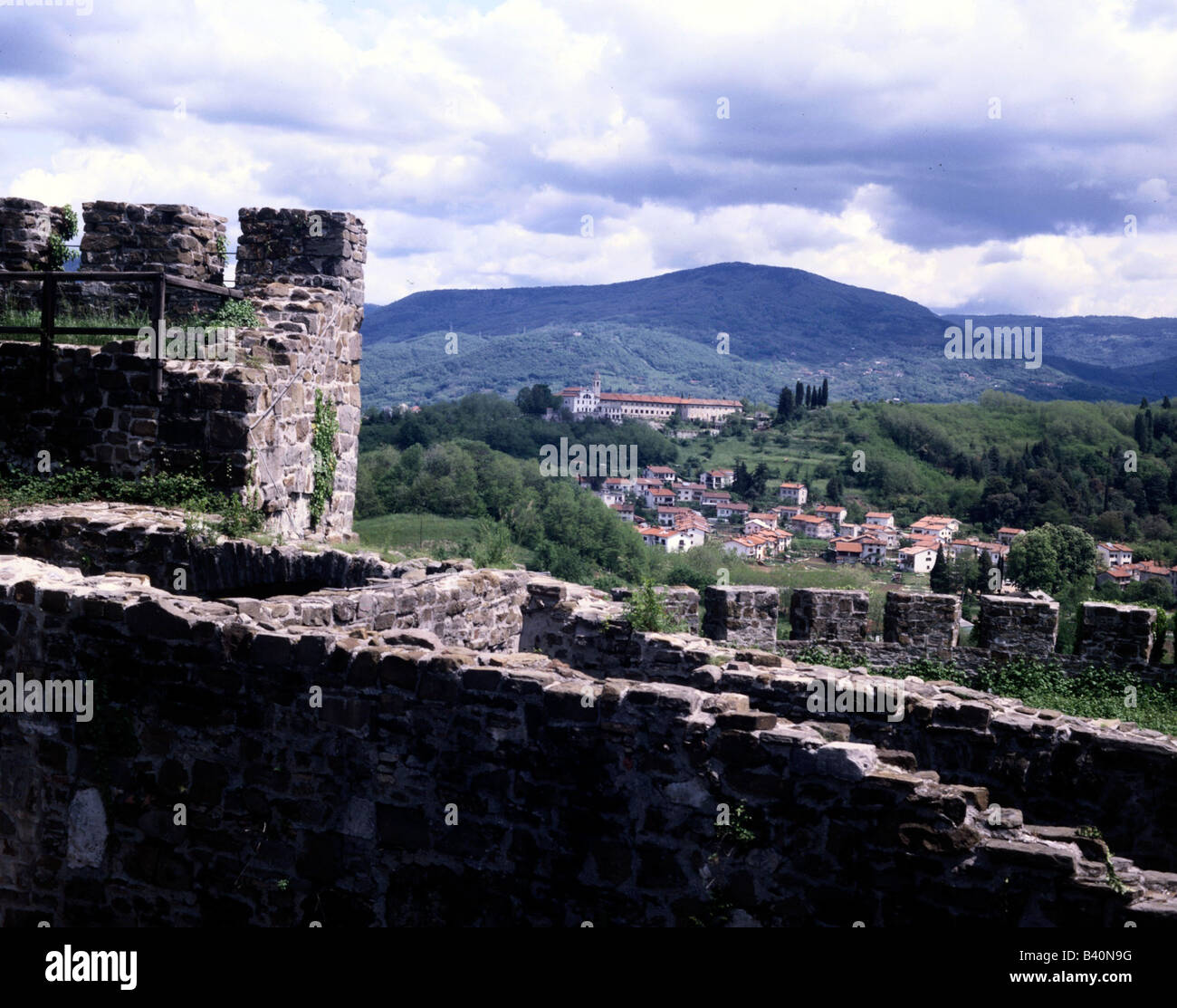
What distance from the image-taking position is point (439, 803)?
5.68 m

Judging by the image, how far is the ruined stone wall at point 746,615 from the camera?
1272cm

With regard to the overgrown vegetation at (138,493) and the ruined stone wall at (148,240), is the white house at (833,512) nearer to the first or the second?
the ruined stone wall at (148,240)

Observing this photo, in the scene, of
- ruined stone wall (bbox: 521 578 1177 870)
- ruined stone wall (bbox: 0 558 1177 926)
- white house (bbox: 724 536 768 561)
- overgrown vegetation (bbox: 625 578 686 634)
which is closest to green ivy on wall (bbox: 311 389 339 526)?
overgrown vegetation (bbox: 625 578 686 634)

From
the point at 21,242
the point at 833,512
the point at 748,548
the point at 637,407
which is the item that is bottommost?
the point at 748,548

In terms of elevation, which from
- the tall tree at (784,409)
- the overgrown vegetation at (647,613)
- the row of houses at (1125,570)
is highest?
the tall tree at (784,409)

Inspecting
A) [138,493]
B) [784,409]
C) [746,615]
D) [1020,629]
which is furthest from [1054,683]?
[784,409]

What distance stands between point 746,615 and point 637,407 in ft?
365

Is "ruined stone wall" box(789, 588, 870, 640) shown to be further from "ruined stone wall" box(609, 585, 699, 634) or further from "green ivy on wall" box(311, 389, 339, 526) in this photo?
"green ivy on wall" box(311, 389, 339, 526)

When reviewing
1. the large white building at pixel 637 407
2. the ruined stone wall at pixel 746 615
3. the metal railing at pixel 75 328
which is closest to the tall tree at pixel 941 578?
the ruined stone wall at pixel 746 615

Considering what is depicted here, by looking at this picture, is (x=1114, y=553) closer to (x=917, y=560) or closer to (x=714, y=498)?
(x=917, y=560)

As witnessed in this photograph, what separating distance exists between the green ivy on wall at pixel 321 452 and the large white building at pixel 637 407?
3546 inches

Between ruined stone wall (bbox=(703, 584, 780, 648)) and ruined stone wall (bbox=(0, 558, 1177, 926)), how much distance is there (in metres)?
5.96

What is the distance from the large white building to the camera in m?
111
